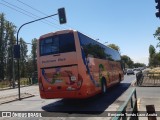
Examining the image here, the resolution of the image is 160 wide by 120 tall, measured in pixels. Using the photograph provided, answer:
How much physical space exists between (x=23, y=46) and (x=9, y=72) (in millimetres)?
30153

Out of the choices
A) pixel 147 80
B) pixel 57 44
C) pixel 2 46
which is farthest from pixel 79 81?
pixel 2 46

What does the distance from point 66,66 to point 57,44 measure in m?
1.25

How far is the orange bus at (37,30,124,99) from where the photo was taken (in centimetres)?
1282

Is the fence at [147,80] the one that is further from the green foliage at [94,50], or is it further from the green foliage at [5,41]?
the green foliage at [5,41]

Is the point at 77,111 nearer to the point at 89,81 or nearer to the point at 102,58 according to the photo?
the point at 89,81

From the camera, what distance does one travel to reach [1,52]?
7644cm

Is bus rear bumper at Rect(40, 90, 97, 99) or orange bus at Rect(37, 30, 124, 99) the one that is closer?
bus rear bumper at Rect(40, 90, 97, 99)

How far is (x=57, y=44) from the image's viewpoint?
532 inches

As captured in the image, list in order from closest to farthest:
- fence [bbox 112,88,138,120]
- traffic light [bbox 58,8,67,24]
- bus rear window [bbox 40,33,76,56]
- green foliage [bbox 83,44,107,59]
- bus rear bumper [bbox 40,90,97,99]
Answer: fence [bbox 112,88,138,120] < bus rear bumper [bbox 40,90,97,99] < bus rear window [bbox 40,33,76,56] < green foliage [bbox 83,44,107,59] < traffic light [bbox 58,8,67,24]

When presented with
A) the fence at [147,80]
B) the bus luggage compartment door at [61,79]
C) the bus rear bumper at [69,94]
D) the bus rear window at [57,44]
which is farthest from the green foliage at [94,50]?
the fence at [147,80]

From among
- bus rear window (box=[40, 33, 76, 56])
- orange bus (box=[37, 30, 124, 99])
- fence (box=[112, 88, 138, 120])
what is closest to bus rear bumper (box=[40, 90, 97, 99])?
orange bus (box=[37, 30, 124, 99])

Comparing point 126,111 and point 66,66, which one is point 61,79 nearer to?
point 66,66

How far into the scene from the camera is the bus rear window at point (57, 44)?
13109 mm

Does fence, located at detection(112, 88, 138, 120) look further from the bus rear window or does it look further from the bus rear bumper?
the bus rear window
